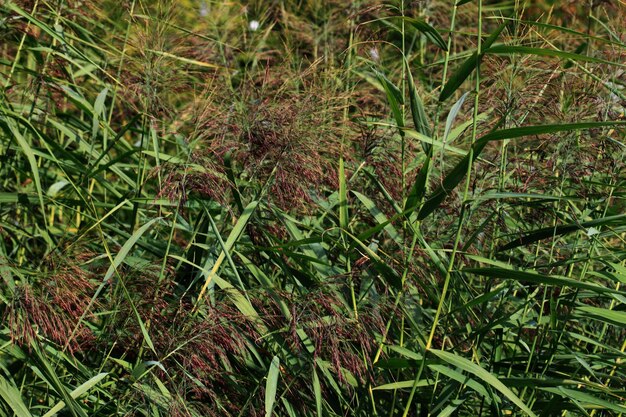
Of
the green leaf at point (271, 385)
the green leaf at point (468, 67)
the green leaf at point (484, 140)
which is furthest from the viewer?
the green leaf at point (271, 385)

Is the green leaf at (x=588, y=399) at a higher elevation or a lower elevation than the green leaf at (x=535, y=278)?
lower

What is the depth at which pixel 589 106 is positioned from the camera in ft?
8.51

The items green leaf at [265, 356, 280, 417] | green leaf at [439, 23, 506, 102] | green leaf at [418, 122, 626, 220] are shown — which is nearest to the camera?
green leaf at [418, 122, 626, 220]

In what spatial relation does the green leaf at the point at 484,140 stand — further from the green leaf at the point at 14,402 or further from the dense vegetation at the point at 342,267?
the green leaf at the point at 14,402

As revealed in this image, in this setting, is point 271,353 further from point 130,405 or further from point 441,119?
point 441,119

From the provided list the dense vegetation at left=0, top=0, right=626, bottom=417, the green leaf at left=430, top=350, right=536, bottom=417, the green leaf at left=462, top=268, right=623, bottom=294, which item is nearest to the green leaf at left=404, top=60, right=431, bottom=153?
the dense vegetation at left=0, top=0, right=626, bottom=417

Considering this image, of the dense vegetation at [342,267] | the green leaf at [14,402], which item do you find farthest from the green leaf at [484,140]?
the green leaf at [14,402]

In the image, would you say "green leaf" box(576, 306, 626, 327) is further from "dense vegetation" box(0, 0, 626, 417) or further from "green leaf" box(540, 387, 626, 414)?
"green leaf" box(540, 387, 626, 414)

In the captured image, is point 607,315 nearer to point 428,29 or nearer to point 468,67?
point 468,67

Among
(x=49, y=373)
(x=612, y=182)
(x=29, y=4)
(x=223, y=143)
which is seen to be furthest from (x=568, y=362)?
(x=29, y=4)

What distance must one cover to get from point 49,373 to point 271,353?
57 centimetres

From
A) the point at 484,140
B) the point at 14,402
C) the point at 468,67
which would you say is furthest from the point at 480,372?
the point at 14,402

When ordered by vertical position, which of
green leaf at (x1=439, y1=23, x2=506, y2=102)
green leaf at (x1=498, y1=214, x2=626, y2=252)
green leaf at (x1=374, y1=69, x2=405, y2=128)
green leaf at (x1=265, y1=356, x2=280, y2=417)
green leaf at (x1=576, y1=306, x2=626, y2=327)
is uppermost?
green leaf at (x1=439, y1=23, x2=506, y2=102)

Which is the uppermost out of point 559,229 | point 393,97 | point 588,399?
point 393,97
